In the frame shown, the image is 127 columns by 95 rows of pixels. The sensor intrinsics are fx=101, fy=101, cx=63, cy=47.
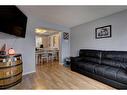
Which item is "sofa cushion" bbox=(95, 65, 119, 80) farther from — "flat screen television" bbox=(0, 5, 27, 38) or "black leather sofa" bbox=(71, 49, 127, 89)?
"flat screen television" bbox=(0, 5, 27, 38)

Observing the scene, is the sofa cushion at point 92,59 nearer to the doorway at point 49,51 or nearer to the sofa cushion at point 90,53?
the sofa cushion at point 90,53

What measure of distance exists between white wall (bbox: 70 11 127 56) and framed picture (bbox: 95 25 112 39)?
12cm

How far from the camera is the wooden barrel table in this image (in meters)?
2.55

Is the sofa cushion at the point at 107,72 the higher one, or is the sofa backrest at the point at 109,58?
the sofa backrest at the point at 109,58

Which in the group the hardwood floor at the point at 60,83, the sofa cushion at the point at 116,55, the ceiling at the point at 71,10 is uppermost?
the ceiling at the point at 71,10

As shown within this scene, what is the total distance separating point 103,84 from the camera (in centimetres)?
294

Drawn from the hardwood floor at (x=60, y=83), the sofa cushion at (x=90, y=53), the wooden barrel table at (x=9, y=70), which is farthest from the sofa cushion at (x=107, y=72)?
the wooden barrel table at (x=9, y=70)

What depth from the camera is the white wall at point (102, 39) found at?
3348 millimetres

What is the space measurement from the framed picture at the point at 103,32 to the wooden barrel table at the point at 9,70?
3.17 m

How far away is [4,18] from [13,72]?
1446 mm

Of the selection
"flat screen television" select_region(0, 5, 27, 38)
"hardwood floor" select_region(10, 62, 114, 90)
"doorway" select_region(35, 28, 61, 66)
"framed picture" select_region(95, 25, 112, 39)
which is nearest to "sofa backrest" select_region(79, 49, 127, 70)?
"framed picture" select_region(95, 25, 112, 39)
